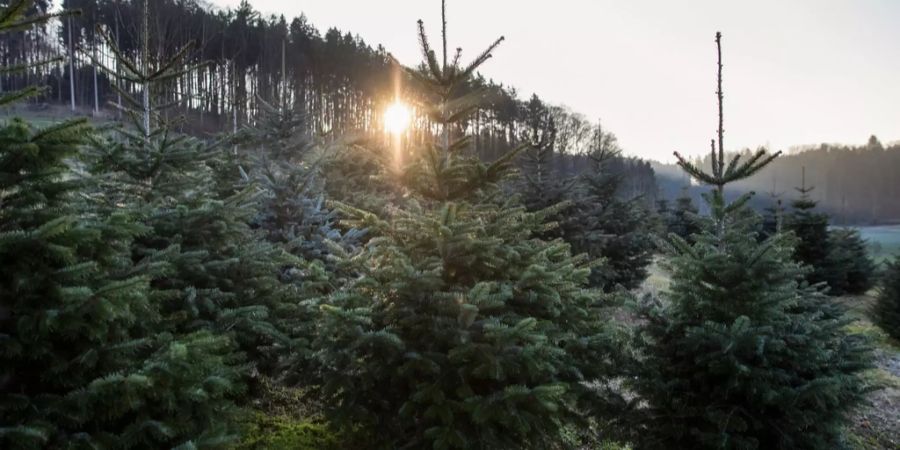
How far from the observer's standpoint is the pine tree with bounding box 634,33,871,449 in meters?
4.71

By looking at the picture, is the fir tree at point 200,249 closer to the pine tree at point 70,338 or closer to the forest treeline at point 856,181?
the pine tree at point 70,338

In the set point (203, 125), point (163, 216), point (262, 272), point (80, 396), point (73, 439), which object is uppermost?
point (203, 125)

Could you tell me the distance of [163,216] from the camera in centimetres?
518

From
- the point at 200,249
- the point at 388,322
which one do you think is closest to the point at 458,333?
the point at 388,322

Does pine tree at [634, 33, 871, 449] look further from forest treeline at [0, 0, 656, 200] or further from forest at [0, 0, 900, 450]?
forest treeline at [0, 0, 656, 200]

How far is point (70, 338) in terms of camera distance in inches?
134

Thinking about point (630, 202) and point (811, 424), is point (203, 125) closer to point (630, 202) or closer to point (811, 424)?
point (630, 202)

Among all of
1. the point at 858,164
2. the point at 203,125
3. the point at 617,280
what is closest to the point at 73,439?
the point at 617,280

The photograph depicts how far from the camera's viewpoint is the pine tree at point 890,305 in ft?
48.8

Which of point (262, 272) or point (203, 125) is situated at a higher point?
point (203, 125)

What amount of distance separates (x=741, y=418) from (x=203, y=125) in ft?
139

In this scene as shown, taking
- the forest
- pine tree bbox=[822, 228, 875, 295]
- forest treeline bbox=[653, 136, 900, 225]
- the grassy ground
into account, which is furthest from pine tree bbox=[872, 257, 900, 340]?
forest treeline bbox=[653, 136, 900, 225]

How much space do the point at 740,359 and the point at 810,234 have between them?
16995 millimetres

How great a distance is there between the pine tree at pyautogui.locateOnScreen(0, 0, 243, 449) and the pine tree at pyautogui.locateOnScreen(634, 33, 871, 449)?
4.33 metres
